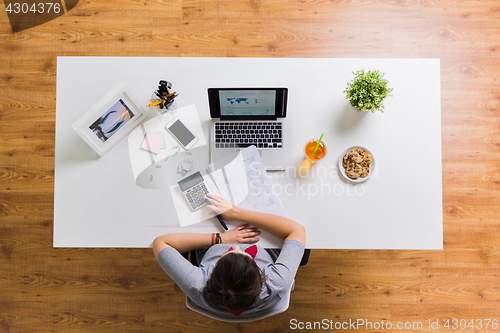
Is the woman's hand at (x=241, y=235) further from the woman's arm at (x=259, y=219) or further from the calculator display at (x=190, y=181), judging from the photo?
the calculator display at (x=190, y=181)

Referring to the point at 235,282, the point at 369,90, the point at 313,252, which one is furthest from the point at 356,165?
the point at 313,252

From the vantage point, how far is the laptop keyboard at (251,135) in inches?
49.2

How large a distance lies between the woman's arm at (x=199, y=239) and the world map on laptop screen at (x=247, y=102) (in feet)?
1.56

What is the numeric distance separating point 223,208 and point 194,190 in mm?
142

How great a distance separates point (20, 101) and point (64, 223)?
1138mm

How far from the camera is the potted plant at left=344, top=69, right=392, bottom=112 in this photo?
1.15 metres

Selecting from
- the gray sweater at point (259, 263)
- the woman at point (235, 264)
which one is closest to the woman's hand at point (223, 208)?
the woman at point (235, 264)

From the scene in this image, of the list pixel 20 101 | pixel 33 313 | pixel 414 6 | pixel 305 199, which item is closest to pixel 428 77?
pixel 305 199

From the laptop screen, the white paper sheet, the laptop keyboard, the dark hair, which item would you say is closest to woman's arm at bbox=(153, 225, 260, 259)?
the white paper sheet

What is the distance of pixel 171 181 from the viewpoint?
1.25 metres

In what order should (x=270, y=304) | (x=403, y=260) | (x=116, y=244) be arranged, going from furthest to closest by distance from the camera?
(x=403, y=260), (x=116, y=244), (x=270, y=304)

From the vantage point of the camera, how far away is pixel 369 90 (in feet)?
3.81

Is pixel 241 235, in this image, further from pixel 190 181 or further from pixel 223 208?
pixel 190 181

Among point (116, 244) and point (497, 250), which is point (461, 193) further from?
point (116, 244)
